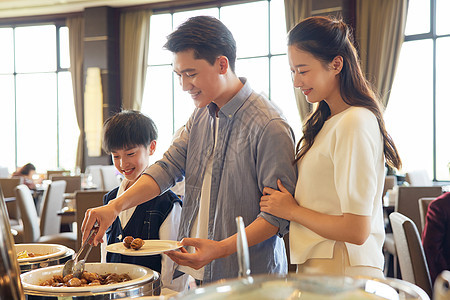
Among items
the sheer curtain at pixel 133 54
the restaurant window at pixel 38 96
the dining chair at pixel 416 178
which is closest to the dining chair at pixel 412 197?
the dining chair at pixel 416 178

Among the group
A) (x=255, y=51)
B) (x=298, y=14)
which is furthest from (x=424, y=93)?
(x=255, y=51)

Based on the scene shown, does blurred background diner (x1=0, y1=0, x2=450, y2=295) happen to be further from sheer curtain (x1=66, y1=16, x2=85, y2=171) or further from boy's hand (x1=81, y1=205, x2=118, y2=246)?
boy's hand (x1=81, y1=205, x2=118, y2=246)

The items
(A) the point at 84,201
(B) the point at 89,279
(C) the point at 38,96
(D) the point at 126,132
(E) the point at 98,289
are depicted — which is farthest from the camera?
(C) the point at 38,96

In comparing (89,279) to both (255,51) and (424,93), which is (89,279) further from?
(255,51)

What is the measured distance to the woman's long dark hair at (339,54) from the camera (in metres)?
1.26

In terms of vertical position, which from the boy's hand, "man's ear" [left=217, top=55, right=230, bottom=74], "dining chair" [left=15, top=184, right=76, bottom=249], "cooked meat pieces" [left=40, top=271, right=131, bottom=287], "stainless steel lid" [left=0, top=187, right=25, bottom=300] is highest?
"man's ear" [left=217, top=55, right=230, bottom=74]

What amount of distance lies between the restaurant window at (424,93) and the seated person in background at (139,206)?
5.84m

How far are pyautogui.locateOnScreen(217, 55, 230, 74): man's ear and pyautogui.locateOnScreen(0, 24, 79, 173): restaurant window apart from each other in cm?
869

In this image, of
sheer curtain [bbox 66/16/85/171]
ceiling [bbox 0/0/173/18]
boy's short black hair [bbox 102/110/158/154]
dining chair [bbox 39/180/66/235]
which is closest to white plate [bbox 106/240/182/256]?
boy's short black hair [bbox 102/110/158/154]

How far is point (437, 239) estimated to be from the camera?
2051mm

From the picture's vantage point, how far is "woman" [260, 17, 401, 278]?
44.0 inches

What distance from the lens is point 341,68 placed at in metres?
1.29

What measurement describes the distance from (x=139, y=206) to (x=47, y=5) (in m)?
8.46

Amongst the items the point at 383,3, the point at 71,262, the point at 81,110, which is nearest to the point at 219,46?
the point at 71,262
